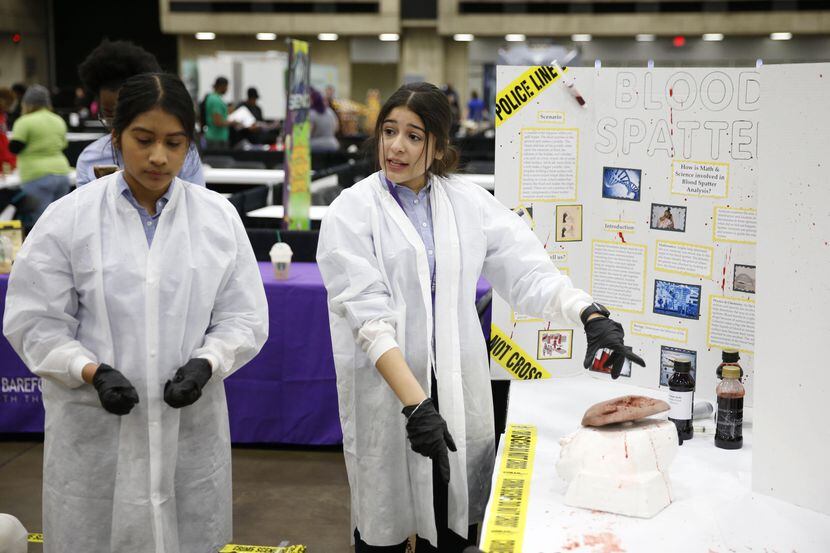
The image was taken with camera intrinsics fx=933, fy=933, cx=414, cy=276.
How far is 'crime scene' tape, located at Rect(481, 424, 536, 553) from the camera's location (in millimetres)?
1704

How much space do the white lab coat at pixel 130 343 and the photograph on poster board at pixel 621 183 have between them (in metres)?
1.14

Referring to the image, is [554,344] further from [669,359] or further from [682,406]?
[682,406]

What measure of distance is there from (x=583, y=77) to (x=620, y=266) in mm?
551

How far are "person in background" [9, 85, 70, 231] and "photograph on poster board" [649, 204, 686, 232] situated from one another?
605 centimetres

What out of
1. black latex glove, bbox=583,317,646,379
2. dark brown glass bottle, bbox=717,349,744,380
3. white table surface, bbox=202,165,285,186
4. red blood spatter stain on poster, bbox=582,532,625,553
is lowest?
red blood spatter stain on poster, bbox=582,532,625,553

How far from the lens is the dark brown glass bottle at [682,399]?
89.6 inches

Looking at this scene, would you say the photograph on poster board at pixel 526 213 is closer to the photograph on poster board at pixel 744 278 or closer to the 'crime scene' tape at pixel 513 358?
the 'crime scene' tape at pixel 513 358

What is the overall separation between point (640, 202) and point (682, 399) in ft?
2.00

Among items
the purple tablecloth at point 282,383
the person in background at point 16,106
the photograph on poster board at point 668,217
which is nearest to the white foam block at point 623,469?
the photograph on poster board at point 668,217

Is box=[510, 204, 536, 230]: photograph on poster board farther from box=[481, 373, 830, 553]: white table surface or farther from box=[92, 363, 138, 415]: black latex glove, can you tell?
box=[92, 363, 138, 415]: black latex glove

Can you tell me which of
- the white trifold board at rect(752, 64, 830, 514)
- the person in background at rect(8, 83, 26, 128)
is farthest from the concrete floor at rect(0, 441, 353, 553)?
the person in background at rect(8, 83, 26, 128)

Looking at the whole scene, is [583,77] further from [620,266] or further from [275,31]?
[275,31]

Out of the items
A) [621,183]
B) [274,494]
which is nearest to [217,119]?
[274,494]

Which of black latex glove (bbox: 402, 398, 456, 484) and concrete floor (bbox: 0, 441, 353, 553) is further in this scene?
concrete floor (bbox: 0, 441, 353, 553)
